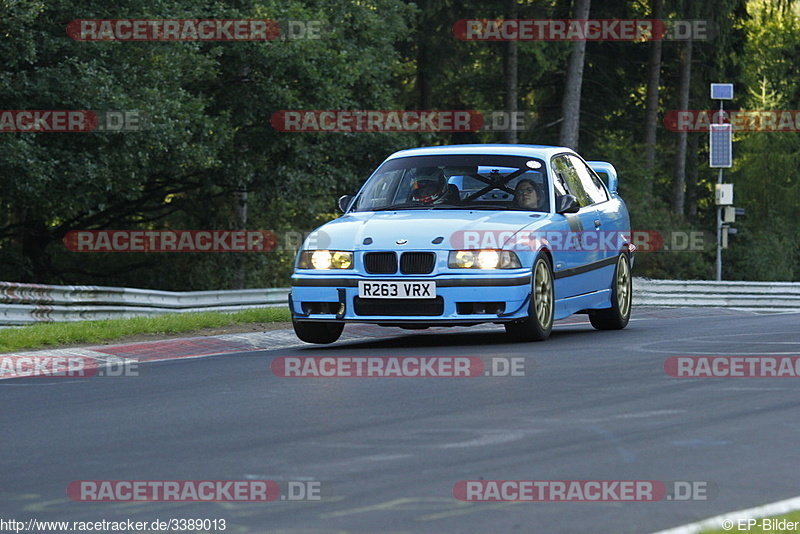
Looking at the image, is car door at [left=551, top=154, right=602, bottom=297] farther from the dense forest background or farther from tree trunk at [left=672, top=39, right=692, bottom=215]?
tree trunk at [left=672, top=39, right=692, bottom=215]

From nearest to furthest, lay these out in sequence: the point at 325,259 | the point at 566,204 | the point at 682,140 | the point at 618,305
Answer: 1. the point at 325,259
2. the point at 566,204
3. the point at 618,305
4. the point at 682,140

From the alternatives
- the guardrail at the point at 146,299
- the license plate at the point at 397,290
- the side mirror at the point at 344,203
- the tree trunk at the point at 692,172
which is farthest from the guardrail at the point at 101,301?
the tree trunk at the point at 692,172

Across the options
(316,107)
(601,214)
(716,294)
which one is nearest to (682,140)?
(316,107)

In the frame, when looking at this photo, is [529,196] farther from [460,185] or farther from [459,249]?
[459,249]

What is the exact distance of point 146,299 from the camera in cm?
2256

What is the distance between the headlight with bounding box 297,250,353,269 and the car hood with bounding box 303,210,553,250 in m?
0.04

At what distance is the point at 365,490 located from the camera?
19.8 feet

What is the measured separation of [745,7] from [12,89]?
121 feet

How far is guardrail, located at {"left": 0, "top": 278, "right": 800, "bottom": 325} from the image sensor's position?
20.7m

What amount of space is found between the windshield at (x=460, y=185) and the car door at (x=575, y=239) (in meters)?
0.32

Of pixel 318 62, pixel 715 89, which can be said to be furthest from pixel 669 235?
pixel 318 62

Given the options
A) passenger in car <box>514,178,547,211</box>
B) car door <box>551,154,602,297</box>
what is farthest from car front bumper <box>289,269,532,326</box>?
passenger in car <box>514,178,547,211</box>

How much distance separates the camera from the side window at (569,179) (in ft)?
44.9

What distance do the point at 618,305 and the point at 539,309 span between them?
2.64 meters
